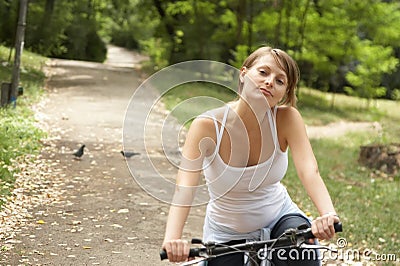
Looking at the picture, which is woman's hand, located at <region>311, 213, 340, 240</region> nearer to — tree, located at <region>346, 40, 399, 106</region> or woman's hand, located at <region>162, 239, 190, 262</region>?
woman's hand, located at <region>162, 239, 190, 262</region>

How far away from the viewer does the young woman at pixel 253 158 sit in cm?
282

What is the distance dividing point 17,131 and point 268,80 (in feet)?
28.4

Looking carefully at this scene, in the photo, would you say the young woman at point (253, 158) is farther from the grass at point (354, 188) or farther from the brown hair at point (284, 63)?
the grass at point (354, 188)

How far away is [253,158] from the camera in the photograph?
2963 millimetres

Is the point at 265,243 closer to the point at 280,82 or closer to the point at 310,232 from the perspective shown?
the point at 310,232

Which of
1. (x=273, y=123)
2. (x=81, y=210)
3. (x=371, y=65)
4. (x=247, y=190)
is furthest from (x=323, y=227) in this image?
(x=371, y=65)

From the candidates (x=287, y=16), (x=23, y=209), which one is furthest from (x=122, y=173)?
(x=287, y=16)

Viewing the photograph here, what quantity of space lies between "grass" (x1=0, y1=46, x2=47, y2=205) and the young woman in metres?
4.63

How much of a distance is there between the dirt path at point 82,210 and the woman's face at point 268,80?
0.72m

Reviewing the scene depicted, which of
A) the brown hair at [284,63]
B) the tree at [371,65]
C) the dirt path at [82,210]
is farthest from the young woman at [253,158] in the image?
the tree at [371,65]

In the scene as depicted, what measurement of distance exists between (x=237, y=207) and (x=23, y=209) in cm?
473

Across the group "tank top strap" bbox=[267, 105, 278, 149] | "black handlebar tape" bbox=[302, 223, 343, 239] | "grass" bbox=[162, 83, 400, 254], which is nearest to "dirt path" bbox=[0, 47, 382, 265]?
"tank top strap" bbox=[267, 105, 278, 149]

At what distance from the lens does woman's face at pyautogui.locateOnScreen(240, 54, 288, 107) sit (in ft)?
9.34

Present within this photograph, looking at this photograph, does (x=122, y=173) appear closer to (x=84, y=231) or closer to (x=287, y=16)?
(x=84, y=231)
